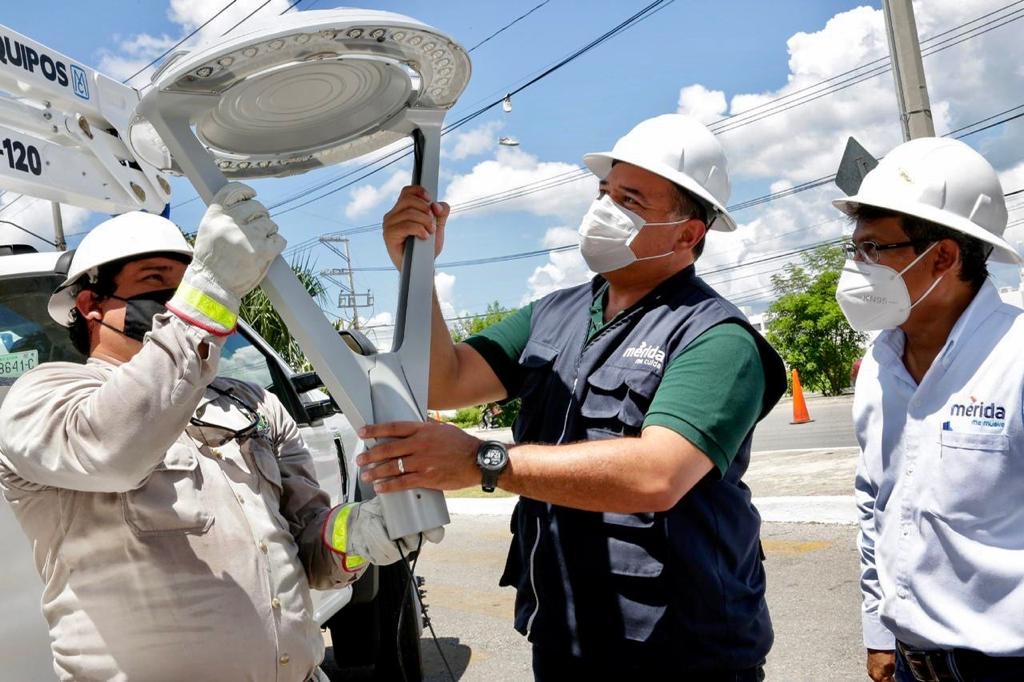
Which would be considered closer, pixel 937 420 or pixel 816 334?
pixel 937 420

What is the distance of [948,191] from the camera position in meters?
2.51

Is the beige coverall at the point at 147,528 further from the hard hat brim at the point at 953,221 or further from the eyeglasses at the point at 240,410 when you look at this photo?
the hard hat brim at the point at 953,221

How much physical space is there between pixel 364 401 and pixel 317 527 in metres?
0.61

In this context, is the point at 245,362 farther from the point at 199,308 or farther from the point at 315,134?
the point at 199,308

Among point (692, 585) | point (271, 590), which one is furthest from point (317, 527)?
point (692, 585)

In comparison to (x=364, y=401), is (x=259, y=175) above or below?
above

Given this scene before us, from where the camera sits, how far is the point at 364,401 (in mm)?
2002

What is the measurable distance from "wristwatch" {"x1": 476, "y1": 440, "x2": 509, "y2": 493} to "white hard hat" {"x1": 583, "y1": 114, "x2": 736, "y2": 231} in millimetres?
846

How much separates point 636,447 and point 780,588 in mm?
4431

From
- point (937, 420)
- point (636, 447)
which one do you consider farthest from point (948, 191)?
point (636, 447)

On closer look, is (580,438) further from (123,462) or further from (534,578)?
(123,462)

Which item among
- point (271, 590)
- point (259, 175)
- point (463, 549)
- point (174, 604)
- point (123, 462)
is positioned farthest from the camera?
point (463, 549)

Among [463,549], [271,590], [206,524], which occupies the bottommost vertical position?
[463,549]

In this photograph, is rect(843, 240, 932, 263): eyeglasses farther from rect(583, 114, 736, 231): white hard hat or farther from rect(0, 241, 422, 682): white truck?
rect(0, 241, 422, 682): white truck
